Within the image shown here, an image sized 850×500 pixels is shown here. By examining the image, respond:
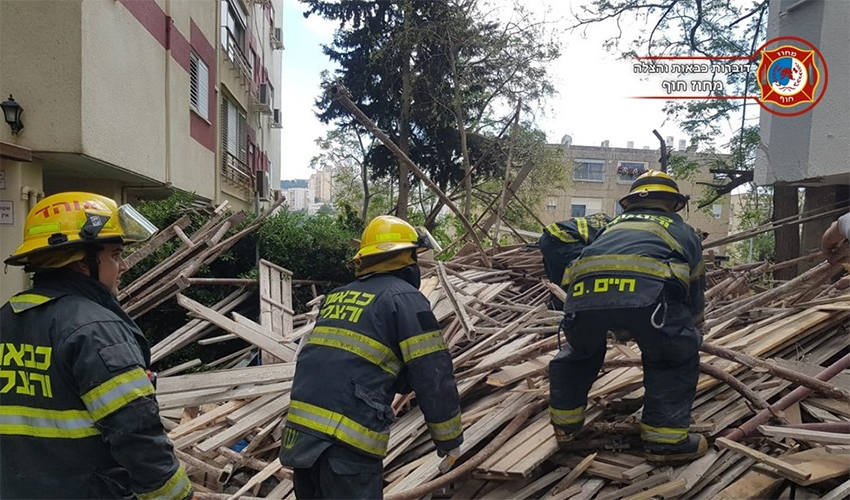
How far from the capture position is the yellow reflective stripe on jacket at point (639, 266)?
313cm

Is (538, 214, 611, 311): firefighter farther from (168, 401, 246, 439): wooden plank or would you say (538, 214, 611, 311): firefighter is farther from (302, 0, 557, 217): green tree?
(302, 0, 557, 217): green tree

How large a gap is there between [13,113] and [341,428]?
6676 millimetres

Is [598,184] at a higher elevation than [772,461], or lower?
higher

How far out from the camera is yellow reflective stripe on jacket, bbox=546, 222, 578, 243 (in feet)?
16.4

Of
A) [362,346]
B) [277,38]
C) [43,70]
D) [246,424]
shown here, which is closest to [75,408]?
[362,346]

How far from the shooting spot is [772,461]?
9.57 feet

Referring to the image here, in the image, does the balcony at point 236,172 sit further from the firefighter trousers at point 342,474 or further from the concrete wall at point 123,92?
the firefighter trousers at point 342,474

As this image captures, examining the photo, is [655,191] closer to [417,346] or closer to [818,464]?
[818,464]

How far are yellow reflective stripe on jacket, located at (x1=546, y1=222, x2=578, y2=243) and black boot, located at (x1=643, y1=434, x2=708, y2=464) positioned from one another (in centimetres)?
213

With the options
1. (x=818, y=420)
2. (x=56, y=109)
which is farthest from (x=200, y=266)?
(x=818, y=420)

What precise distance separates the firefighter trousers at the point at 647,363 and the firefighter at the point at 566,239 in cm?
172

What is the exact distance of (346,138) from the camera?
2159 centimetres

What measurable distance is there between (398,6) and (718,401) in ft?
50.2

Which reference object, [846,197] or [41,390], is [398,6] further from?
[41,390]
